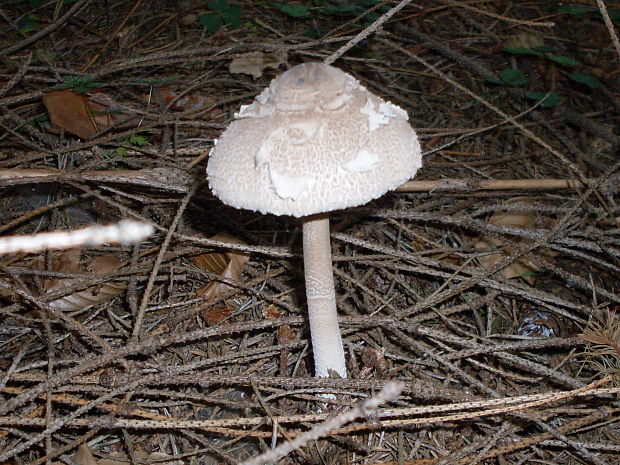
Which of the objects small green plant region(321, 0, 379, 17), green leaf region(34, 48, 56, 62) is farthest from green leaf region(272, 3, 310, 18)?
green leaf region(34, 48, 56, 62)

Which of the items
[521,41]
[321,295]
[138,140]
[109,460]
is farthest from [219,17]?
[109,460]

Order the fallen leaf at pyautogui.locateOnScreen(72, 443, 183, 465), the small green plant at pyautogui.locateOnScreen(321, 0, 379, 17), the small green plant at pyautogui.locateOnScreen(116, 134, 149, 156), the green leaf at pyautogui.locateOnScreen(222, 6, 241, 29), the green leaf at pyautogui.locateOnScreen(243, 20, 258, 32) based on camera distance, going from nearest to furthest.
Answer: the fallen leaf at pyautogui.locateOnScreen(72, 443, 183, 465)
the small green plant at pyautogui.locateOnScreen(116, 134, 149, 156)
the small green plant at pyautogui.locateOnScreen(321, 0, 379, 17)
the green leaf at pyautogui.locateOnScreen(222, 6, 241, 29)
the green leaf at pyautogui.locateOnScreen(243, 20, 258, 32)

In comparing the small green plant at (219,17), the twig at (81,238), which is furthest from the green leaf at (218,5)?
the twig at (81,238)

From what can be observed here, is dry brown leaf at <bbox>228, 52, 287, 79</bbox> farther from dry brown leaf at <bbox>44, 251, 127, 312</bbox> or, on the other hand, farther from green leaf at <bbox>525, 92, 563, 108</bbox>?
green leaf at <bbox>525, 92, 563, 108</bbox>

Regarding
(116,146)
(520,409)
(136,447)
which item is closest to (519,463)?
(520,409)

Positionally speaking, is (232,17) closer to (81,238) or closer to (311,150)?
(81,238)

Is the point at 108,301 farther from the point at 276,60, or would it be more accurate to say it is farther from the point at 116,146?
the point at 276,60
